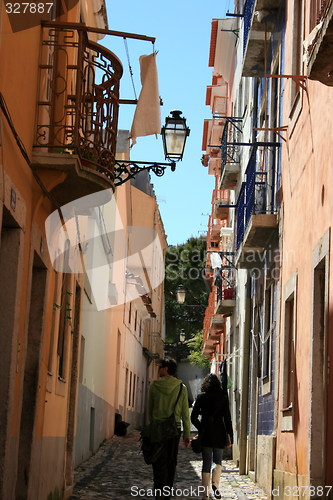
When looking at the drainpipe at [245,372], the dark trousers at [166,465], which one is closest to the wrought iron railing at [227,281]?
the drainpipe at [245,372]

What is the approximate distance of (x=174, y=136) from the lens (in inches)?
520

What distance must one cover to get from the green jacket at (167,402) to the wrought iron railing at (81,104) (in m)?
2.40

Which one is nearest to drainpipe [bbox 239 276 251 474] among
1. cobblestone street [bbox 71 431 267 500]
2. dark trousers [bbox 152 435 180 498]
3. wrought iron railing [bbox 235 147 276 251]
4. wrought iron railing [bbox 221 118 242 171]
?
cobblestone street [bbox 71 431 267 500]

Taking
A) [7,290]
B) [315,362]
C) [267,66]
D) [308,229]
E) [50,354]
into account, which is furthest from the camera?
[267,66]

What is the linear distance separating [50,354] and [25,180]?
3118 mm

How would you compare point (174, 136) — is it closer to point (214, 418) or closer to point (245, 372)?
point (214, 418)

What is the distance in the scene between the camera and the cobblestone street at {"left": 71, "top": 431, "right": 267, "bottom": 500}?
1302cm

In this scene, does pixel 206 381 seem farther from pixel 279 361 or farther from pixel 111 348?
pixel 111 348

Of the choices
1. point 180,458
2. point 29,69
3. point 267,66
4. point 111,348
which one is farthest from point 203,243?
point 29,69

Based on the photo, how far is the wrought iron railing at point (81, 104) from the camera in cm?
995

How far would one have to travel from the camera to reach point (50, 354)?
38.0ft

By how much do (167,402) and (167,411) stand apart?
0.10 meters

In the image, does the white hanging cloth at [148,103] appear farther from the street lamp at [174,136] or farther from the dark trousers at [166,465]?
the dark trousers at [166,465]

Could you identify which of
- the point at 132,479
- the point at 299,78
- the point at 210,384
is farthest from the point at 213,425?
the point at 299,78
